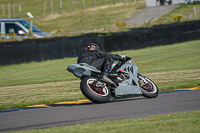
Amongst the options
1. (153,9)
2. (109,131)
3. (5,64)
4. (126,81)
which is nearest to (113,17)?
(153,9)

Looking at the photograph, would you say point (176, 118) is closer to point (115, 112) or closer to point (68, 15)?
point (115, 112)

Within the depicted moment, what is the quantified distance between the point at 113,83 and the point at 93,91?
57 cm

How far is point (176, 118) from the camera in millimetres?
5332

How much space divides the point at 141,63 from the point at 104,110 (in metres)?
10.4

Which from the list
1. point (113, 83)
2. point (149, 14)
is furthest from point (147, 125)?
point (149, 14)

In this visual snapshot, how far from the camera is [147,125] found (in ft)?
16.3

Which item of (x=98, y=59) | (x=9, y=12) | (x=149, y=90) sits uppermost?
(x=9, y=12)

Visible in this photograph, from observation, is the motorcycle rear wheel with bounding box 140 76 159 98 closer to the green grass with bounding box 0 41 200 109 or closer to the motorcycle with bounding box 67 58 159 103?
the motorcycle with bounding box 67 58 159 103

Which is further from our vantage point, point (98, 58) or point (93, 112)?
point (98, 58)

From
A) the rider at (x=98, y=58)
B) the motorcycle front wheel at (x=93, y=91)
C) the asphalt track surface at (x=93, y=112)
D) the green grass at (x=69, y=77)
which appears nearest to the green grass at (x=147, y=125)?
the asphalt track surface at (x=93, y=112)

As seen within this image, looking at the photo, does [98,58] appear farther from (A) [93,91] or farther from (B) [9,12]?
(B) [9,12]

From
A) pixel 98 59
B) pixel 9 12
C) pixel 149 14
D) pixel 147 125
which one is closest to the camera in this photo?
pixel 147 125

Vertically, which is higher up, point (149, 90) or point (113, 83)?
point (113, 83)

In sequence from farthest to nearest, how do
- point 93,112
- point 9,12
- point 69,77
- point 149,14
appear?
point 9,12 < point 149,14 < point 69,77 < point 93,112
